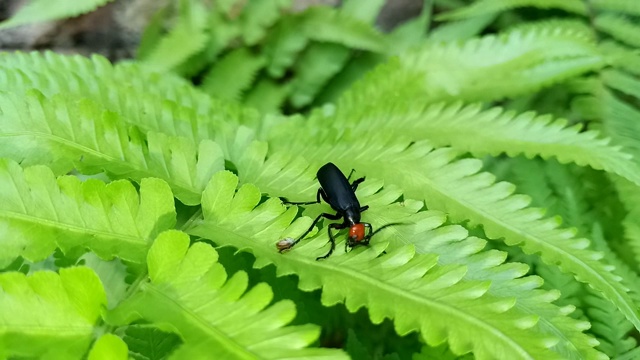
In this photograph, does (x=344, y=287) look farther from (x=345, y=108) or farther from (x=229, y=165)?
(x=345, y=108)

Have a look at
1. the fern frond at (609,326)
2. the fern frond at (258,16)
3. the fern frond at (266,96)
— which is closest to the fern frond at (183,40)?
the fern frond at (258,16)

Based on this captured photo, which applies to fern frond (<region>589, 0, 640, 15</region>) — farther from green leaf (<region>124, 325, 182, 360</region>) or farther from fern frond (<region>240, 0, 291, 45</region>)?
green leaf (<region>124, 325, 182, 360</region>)

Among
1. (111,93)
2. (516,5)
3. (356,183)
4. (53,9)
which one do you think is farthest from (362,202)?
(53,9)

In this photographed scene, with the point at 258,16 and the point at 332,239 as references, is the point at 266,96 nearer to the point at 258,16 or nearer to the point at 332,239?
the point at 258,16

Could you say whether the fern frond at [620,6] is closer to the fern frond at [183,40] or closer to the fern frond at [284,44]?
the fern frond at [284,44]

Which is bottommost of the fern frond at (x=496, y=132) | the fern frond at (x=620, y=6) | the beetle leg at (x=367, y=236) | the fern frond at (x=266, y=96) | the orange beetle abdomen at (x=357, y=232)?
the beetle leg at (x=367, y=236)

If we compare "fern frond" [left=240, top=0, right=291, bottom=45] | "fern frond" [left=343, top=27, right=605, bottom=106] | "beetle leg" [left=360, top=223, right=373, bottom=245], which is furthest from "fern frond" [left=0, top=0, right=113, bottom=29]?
"beetle leg" [left=360, top=223, right=373, bottom=245]
